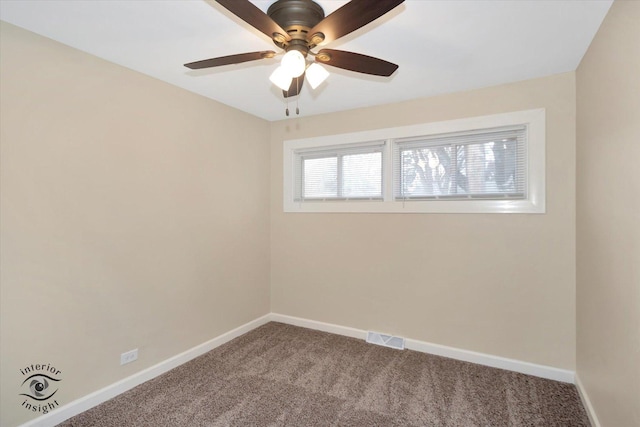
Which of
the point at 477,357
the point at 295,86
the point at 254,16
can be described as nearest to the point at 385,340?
the point at 477,357

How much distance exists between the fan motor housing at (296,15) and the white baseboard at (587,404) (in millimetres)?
2758

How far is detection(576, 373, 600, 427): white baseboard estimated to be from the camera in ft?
6.28

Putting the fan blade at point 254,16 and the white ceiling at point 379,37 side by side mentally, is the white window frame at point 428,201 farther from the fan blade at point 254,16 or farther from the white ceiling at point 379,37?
the fan blade at point 254,16

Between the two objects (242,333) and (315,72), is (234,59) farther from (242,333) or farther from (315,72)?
(242,333)

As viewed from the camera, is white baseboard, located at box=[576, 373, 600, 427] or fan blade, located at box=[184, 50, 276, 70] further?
white baseboard, located at box=[576, 373, 600, 427]

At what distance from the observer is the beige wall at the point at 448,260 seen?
2488 mm

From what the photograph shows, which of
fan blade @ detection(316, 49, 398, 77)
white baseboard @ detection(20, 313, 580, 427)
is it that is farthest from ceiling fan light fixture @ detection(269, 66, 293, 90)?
white baseboard @ detection(20, 313, 580, 427)

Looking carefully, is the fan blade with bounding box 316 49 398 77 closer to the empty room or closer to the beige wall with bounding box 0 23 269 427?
the empty room

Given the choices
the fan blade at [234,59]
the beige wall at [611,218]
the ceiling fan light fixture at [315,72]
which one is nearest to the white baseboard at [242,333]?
the beige wall at [611,218]

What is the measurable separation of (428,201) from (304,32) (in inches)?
77.9

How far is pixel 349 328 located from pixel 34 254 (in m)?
2.70

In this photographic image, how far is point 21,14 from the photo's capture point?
5.74 ft

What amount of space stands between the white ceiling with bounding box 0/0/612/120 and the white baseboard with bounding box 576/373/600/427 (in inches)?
91.1

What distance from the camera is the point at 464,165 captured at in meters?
2.89
